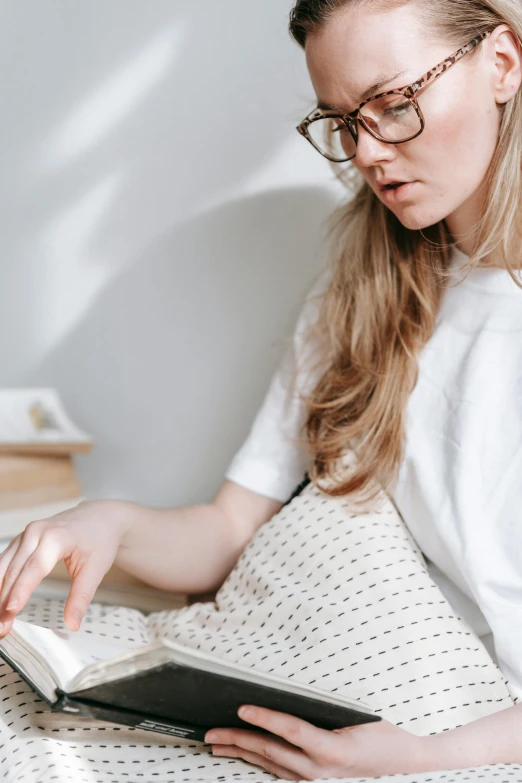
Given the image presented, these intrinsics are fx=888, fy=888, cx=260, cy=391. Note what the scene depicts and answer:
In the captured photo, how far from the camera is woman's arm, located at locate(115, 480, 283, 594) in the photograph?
1.16 m

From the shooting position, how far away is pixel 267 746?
0.83 metres

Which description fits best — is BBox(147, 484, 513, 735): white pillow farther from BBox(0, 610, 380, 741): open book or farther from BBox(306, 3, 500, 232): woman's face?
BBox(306, 3, 500, 232): woman's face

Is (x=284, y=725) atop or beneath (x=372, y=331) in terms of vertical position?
beneath

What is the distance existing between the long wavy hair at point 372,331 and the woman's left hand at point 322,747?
359mm

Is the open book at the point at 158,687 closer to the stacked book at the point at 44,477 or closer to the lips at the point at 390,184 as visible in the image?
the stacked book at the point at 44,477

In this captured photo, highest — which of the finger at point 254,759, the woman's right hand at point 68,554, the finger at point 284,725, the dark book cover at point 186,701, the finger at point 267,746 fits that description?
the woman's right hand at point 68,554

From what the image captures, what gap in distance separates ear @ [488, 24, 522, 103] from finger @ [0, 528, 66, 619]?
2.25ft

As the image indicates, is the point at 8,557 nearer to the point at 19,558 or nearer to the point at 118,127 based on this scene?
the point at 19,558

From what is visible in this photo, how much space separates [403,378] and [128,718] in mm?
565

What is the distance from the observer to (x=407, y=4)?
93 centimetres

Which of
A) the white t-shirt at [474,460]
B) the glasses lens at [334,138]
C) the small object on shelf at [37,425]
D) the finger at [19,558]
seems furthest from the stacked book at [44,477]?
the glasses lens at [334,138]

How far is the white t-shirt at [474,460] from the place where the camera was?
103 centimetres

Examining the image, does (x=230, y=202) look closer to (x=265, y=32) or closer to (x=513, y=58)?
(x=265, y=32)

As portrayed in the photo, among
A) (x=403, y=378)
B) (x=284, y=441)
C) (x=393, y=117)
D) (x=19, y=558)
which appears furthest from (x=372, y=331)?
(x=19, y=558)
